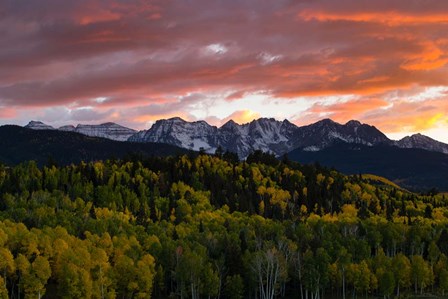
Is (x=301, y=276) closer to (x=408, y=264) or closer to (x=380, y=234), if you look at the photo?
(x=408, y=264)

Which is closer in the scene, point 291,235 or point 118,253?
point 118,253

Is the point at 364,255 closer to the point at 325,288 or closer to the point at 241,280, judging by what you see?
the point at 325,288

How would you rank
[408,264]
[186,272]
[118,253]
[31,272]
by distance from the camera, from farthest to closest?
[408,264]
[118,253]
[186,272]
[31,272]

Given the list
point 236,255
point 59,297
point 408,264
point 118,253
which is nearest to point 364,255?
point 408,264

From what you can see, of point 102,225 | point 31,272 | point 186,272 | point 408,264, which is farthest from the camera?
point 102,225

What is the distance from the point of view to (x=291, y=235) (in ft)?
595

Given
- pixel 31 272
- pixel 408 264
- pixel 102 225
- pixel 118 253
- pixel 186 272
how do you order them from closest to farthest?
1. pixel 31 272
2. pixel 186 272
3. pixel 118 253
4. pixel 408 264
5. pixel 102 225

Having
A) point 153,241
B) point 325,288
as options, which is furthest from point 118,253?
point 325,288

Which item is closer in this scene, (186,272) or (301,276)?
(186,272)

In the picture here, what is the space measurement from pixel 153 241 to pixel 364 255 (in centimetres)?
6117

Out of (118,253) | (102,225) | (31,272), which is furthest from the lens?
(102,225)

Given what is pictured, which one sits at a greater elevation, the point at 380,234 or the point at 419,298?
the point at 380,234

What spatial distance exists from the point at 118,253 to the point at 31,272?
82.3 feet

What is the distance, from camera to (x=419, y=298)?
14938cm
